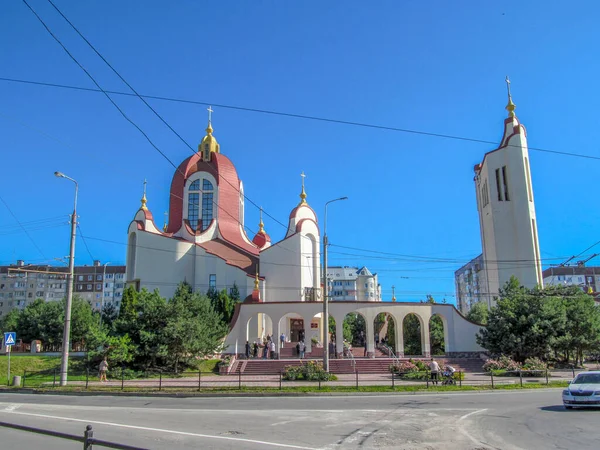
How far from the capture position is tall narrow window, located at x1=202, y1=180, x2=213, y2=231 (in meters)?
47.0

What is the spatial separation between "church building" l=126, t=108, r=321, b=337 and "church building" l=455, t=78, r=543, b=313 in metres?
14.1

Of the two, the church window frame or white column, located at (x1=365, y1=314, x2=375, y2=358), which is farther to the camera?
the church window frame

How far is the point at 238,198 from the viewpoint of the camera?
49.8 meters

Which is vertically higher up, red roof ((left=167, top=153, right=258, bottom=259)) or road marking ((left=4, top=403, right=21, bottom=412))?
red roof ((left=167, top=153, right=258, bottom=259))

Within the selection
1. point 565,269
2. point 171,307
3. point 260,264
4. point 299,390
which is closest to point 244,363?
point 171,307

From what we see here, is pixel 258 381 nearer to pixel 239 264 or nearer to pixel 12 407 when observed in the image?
pixel 12 407

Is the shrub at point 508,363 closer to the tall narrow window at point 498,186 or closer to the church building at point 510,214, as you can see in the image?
the church building at point 510,214

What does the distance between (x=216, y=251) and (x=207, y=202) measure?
6.43m

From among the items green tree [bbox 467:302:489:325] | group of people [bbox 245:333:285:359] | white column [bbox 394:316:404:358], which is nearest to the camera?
group of people [bbox 245:333:285:359]

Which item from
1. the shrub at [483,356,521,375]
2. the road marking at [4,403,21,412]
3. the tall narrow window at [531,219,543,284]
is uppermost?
the tall narrow window at [531,219,543,284]

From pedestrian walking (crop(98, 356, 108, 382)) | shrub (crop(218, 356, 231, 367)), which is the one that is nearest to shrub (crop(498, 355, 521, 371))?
shrub (crop(218, 356, 231, 367))

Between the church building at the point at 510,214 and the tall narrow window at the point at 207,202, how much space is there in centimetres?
2433

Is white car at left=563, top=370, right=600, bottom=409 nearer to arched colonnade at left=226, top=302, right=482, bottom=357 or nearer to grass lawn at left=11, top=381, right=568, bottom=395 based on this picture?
grass lawn at left=11, top=381, right=568, bottom=395

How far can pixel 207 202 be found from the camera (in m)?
47.8
